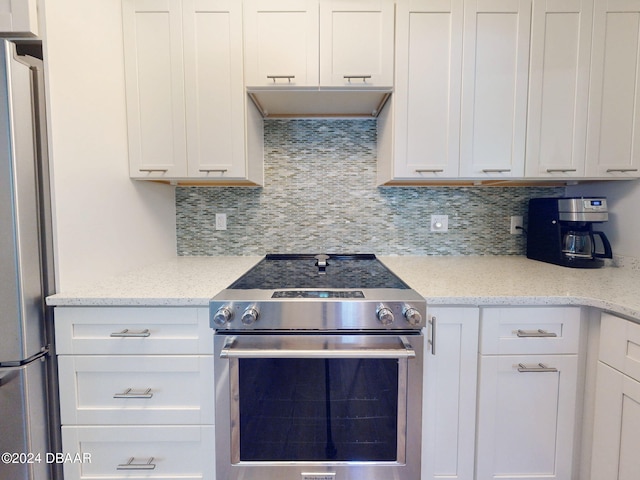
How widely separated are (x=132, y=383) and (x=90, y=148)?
3.10 ft

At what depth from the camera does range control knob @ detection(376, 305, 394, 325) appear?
40.3 inches

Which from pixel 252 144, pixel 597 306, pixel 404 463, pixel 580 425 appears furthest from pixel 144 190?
pixel 580 425

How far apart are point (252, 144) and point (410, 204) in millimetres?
996

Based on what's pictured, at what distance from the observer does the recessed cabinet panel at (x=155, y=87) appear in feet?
4.73

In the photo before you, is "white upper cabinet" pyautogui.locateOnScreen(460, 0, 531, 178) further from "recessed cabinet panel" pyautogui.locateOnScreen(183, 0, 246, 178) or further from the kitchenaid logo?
the kitchenaid logo

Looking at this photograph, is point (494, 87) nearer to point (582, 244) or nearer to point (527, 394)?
point (582, 244)

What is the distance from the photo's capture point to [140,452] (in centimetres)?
112

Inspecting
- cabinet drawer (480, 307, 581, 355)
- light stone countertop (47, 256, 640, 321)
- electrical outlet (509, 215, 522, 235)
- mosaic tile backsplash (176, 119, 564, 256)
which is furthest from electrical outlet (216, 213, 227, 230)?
electrical outlet (509, 215, 522, 235)

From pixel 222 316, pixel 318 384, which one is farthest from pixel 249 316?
pixel 318 384

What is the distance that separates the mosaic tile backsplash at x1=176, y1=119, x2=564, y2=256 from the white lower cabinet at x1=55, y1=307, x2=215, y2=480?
85cm

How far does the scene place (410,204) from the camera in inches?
73.9

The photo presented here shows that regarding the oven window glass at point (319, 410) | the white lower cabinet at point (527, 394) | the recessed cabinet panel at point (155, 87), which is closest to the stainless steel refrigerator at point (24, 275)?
the recessed cabinet panel at point (155, 87)

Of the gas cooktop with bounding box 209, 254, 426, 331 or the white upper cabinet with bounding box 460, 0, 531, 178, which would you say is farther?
the white upper cabinet with bounding box 460, 0, 531, 178

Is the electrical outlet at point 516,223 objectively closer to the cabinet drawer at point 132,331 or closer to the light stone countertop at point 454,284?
the light stone countertop at point 454,284
